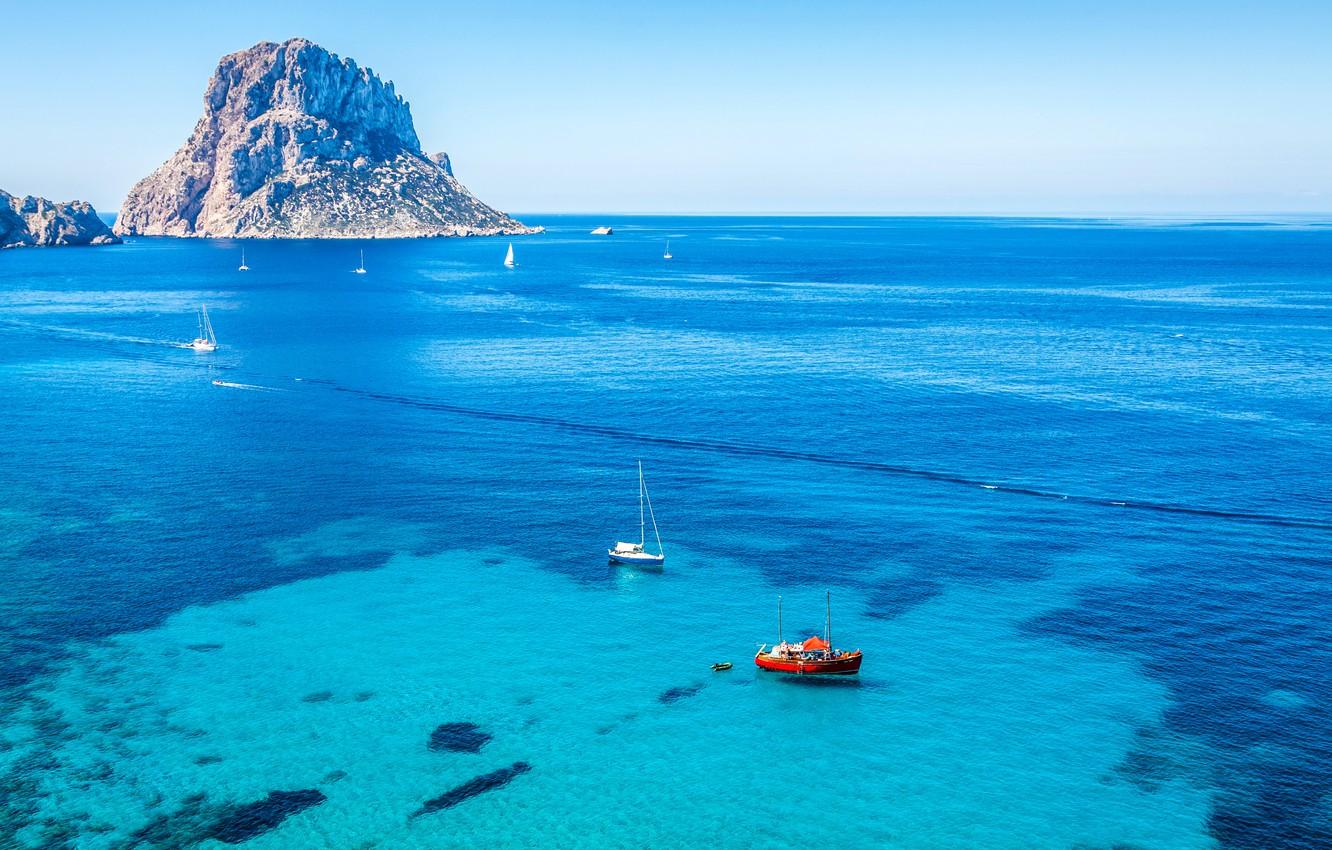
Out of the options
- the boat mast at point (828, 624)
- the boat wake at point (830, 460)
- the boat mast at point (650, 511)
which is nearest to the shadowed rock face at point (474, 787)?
the boat mast at point (828, 624)

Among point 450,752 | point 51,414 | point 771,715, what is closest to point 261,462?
point 51,414

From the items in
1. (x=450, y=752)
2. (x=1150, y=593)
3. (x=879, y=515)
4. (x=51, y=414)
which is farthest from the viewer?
(x=51, y=414)

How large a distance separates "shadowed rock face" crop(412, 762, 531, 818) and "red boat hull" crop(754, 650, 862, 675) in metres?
22.6

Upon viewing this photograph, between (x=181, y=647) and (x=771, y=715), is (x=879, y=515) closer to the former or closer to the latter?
(x=771, y=715)

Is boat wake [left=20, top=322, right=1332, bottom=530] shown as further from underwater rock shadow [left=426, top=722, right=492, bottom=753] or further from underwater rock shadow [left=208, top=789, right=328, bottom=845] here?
underwater rock shadow [left=208, top=789, right=328, bottom=845]

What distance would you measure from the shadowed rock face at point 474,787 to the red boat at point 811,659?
22.6 meters

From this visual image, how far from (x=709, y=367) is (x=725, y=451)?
5977cm

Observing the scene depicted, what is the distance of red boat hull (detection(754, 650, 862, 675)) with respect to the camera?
78.9 metres

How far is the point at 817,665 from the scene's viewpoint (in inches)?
3115

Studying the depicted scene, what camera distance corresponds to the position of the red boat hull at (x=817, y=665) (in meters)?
78.9

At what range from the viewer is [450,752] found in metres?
69.9

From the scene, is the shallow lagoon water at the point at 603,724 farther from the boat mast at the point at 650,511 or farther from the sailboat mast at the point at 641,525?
the boat mast at the point at 650,511

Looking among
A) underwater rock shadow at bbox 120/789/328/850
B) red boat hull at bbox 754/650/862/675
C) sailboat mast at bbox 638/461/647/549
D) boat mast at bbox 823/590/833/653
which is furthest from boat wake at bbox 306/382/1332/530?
underwater rock shadow at bbox 120/789/328/850

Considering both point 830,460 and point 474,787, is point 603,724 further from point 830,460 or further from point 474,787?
point 830,460
